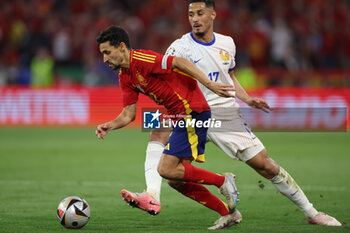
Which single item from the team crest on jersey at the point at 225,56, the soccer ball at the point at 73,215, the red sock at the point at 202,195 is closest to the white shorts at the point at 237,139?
the red sock at the point at 202,195

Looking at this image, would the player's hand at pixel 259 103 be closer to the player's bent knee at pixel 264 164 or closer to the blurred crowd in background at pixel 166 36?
the player's bent knee at pixel 264 164

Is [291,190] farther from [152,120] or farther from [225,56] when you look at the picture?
[152,120]

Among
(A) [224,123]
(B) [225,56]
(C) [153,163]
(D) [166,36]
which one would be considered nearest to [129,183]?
(C) [153,163]

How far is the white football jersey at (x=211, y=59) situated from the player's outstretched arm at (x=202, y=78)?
0.63 meters

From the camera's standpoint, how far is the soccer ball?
19.3 ft

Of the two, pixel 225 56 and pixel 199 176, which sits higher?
pixel 225 56

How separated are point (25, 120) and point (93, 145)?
5022 mm

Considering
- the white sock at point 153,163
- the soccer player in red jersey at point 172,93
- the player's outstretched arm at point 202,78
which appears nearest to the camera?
the player's outstretched arm at point 202,78

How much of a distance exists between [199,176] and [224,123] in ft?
2.31

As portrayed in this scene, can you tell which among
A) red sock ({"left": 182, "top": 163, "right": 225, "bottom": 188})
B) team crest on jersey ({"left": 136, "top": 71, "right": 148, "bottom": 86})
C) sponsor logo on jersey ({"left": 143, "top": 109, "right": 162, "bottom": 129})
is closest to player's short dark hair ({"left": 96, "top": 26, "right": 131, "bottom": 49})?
team crest on jersey ({"left": 136, "top": 71, "right": 148, "bottom": 86})

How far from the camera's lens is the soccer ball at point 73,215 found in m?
5.89

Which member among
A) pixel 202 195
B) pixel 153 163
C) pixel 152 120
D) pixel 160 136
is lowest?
pixel 202 195

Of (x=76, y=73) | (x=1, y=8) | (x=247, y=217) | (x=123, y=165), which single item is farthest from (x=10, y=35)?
(x=247, y=217)

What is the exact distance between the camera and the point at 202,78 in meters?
5.55
